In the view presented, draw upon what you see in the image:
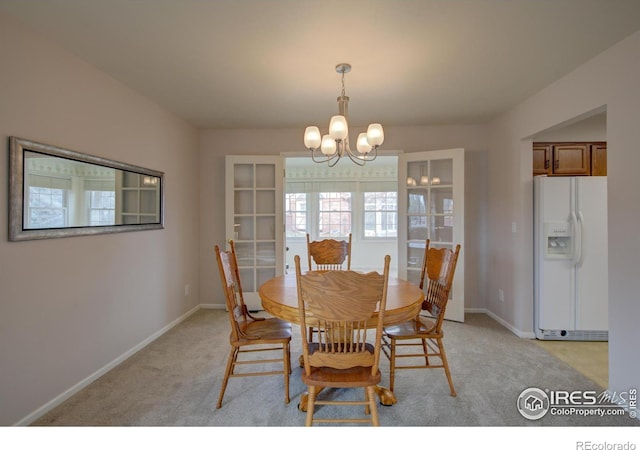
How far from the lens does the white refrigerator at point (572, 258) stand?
9.78ft

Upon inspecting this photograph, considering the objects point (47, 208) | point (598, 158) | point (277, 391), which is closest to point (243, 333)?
point (277, 391)

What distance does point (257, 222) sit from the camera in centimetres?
415

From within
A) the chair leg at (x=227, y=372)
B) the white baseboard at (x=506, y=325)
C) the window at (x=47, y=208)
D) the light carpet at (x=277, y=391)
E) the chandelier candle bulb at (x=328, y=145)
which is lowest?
the light carpet at (x=277, y=391)

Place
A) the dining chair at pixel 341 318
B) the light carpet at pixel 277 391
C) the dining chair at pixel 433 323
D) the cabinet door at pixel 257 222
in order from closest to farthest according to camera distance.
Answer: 1. the dining chair at pixel 341 318
2. the light carpet at pixel 277 391
3. the dining chair at pixel 433 323
4. the cabinet door at pixel 257 222

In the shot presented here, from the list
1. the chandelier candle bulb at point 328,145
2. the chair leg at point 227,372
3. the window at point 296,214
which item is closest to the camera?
the chair leg at point 227,372

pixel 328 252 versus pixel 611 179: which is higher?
pixel 611 179

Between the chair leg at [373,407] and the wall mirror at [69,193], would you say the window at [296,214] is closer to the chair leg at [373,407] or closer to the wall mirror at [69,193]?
the wall mirror at [69,193]

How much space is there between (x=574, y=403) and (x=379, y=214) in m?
5.20

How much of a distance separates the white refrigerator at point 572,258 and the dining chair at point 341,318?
2.41 metres

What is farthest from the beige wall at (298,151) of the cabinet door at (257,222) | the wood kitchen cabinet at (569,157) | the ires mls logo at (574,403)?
the ires mls logo at (574,403)

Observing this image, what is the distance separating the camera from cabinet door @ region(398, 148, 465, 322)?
3.64m

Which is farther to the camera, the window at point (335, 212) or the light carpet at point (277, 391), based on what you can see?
the window at point (335, 212)

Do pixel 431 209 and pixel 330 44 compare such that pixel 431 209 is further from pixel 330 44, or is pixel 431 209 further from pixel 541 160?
pixel 330 44

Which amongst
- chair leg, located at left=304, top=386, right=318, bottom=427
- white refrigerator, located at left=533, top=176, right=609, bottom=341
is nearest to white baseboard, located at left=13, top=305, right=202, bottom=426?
chair leg, located at left=304, top=386, right=318, bottom=427
